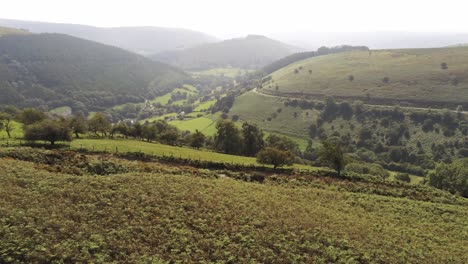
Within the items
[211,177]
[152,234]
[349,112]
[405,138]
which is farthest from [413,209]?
[349,112]

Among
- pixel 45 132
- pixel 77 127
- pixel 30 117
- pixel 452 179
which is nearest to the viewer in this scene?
pixel 45 132

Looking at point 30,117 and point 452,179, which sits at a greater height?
point 30,117

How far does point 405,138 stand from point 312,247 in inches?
6063

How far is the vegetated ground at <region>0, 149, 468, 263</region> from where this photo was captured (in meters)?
28.8

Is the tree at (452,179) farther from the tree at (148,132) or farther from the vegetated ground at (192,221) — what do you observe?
the tree at (148,132)

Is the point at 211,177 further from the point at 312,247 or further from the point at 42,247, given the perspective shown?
the point at 42,247

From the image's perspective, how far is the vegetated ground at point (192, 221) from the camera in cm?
2884

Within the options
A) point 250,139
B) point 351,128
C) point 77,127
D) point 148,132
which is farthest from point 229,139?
point 351,128

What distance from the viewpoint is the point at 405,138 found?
161625 millimetres

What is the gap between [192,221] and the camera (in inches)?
1388

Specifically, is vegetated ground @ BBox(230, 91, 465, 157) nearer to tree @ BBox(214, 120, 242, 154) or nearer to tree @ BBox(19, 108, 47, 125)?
tree @ BBox(214, 120, 242, 154)

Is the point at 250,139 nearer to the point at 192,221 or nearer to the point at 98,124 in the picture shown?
the point at 98,124

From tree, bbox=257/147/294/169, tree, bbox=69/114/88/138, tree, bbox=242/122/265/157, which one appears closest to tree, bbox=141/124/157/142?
tree, bbox=69/114/88/138

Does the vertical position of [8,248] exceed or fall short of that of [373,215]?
it exceeds it
